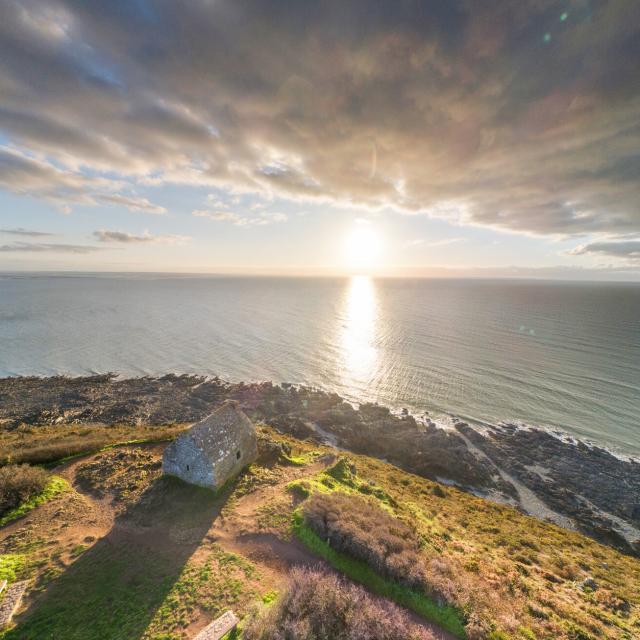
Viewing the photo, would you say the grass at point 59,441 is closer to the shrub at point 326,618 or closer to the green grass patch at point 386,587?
the green grass patch at point 386,587

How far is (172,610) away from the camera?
11.1 m

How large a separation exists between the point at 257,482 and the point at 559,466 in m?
32.7

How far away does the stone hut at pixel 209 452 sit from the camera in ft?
57.9

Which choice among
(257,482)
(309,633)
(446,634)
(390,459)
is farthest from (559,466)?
(309,633)

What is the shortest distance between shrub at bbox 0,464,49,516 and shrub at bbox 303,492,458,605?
15846 mm

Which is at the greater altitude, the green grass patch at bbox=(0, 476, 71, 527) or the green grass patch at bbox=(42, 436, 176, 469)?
the green grass patch at bbox=(0, 476, 71, 527)

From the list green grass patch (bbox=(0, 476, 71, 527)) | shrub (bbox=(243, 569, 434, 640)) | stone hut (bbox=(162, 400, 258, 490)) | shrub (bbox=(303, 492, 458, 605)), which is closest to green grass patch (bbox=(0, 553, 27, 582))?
green grass patch (bbox=(0, 476, 71, 527))

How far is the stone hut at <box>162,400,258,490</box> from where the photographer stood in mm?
17634

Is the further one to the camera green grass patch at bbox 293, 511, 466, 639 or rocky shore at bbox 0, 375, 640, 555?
rocky shore at bbox 0, 375, 640, 555

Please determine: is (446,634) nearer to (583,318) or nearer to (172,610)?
(172,610)

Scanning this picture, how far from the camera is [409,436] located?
119 feet

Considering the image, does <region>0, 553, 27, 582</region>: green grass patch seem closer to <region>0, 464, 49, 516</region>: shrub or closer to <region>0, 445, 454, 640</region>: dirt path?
<region>0, 445, 454, 640</region>: dirt path

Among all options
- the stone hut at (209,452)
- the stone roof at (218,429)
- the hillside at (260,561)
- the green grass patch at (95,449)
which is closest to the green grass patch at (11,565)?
the hillside at (260,561)

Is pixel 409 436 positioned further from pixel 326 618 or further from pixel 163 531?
pixel 326 618
